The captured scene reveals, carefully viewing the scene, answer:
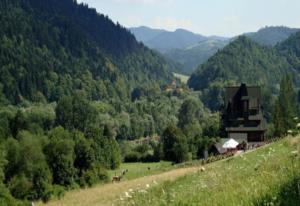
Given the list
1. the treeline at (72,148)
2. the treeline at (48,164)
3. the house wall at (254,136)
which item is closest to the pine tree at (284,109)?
the treeline at (72,148)

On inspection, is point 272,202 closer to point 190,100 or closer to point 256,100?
point 256,100

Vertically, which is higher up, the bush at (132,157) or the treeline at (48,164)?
the treeline at (48,164)

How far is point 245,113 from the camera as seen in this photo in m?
71.4

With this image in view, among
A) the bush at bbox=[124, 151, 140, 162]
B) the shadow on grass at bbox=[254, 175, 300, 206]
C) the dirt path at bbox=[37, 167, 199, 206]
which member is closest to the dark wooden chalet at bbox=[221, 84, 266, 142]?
the dirt path at bbox=[37, 167, 199, 206]

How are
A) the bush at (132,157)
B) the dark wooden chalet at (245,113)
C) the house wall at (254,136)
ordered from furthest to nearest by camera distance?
the bush at (132,157)
the house wall at (254,136)
the dark wooden chalet at (245,113)

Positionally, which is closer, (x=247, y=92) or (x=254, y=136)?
(x=247, y=92)

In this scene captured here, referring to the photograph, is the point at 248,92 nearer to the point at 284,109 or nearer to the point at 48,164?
the point at 284,109

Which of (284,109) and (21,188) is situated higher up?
(284,109)

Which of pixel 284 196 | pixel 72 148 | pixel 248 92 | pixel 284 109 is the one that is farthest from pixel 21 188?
pixel 284 196

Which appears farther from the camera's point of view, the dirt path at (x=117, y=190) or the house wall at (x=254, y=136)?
the house wall at (x=254, y=136)

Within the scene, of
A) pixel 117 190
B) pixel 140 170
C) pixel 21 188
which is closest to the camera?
pixel 117 190

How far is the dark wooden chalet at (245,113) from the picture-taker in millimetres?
70856

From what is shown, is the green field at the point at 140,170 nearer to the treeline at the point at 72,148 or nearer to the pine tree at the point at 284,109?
the treeline at the point at 72,148

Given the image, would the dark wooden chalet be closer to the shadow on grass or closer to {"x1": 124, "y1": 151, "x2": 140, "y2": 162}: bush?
{"x1": 124, "y1": 151, "x2": 140, "y2": 162}: bush
